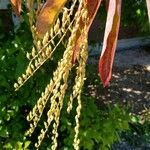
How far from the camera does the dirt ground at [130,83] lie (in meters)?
5.25

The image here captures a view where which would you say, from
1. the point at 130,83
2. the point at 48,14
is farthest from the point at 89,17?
the point at 130,83

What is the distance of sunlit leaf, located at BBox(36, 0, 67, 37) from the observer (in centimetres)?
75

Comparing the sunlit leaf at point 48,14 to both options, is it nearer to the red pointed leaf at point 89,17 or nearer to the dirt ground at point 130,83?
the red pointed leaf at point 89,17

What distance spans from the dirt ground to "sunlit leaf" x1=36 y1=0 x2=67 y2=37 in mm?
3848

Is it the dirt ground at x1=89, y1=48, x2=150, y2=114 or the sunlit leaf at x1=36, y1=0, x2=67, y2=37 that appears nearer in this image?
the sunlit leaf at x1=36, y1=0, x2=67, y2=37

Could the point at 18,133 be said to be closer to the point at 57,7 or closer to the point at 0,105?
the point at 0,105

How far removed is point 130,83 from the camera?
6.09 metres

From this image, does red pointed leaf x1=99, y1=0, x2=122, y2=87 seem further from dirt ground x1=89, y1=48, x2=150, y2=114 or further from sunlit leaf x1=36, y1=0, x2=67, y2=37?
dirt ground x1=89, y1=48, x2=150, y2=114

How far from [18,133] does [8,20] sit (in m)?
1.00

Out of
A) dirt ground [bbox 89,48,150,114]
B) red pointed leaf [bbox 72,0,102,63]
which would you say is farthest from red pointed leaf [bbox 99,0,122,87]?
dirt ground [bbox 89,48,150,114]

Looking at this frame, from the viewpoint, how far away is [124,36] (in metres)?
7.86

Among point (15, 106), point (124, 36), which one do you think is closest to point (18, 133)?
point (15, 106)

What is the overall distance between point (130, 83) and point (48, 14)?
17.7ft

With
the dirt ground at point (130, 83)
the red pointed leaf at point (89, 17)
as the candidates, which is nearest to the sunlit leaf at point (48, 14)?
the red pointed leaf at point (89, 17)
